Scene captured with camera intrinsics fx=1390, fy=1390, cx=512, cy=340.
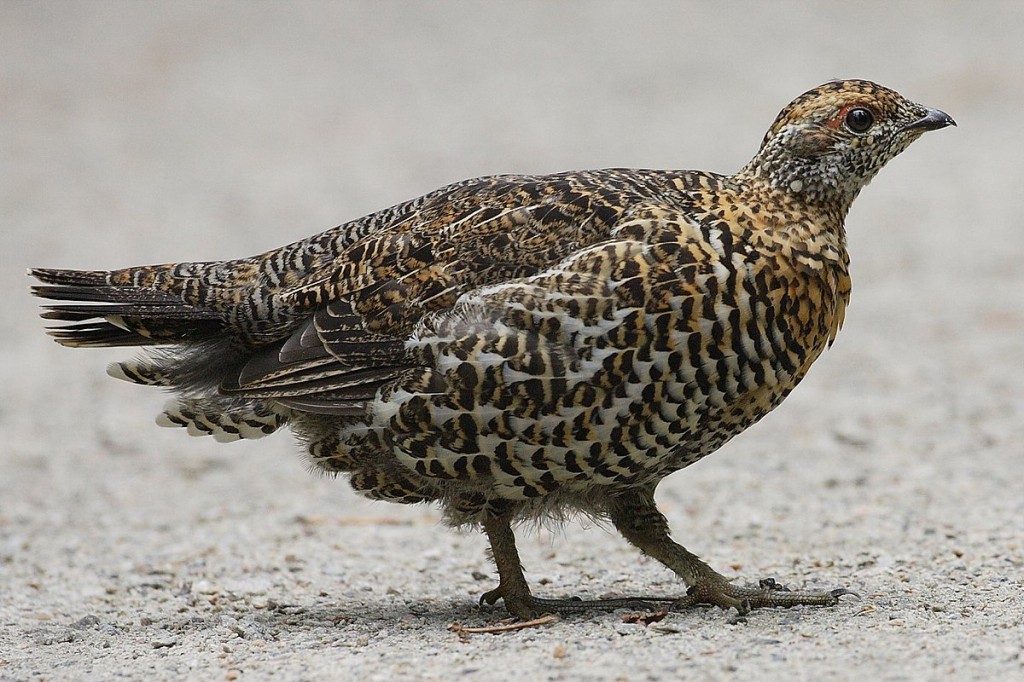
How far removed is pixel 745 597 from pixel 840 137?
198 centimetres

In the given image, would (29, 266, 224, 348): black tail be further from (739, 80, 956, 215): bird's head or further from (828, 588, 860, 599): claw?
(828, 588, 860, 599): claw

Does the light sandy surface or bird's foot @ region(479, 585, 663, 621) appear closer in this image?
the light sandy surface

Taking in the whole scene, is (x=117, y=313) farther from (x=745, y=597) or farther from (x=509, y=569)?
(x=745, y=597)

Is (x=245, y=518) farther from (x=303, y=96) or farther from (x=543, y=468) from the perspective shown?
(x=303, y=96)

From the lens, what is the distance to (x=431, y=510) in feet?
29.1

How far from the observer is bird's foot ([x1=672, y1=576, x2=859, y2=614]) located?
19.4 ft

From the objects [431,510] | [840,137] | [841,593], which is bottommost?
[841,593]

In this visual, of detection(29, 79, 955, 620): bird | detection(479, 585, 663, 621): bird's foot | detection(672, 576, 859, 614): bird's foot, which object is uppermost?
detection(29, 79, 955, 620): bird

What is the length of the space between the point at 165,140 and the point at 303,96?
104 inches

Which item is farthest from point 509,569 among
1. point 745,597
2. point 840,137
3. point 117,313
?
point 840,137

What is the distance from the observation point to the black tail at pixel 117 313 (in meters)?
6.11

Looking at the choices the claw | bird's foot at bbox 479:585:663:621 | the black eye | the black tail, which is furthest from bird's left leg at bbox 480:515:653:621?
the black eye

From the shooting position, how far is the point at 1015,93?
1991 centimetres

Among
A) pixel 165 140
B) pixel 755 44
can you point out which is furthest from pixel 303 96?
pixel 755 44
